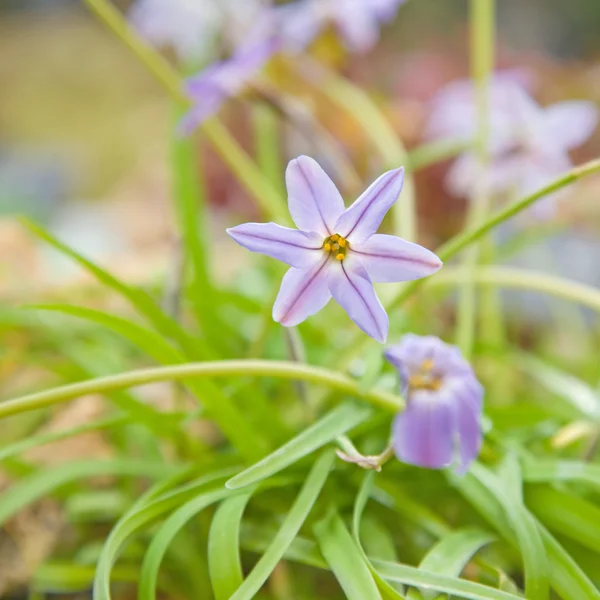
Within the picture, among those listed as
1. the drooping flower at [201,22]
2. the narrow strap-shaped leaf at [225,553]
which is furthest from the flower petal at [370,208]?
the drooping flower at [201,22]

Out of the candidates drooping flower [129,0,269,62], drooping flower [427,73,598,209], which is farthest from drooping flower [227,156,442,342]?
drooping flower [129,0,269,62]

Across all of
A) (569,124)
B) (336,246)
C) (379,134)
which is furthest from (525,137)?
(336,246)

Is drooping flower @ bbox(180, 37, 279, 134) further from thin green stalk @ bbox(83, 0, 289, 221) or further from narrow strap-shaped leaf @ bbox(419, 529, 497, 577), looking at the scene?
narrow strap-shaped leaf @ bbox(419, 529, 497, 577)

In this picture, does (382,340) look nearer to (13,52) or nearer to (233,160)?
(233,160)

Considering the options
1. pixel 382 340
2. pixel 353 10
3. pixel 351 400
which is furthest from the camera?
pixel 353 10

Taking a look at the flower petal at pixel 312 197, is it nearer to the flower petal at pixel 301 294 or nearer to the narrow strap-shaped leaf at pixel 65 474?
the flower petal at pixel 301 294

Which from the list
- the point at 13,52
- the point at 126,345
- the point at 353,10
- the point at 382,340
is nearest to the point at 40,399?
the point at 382,340
